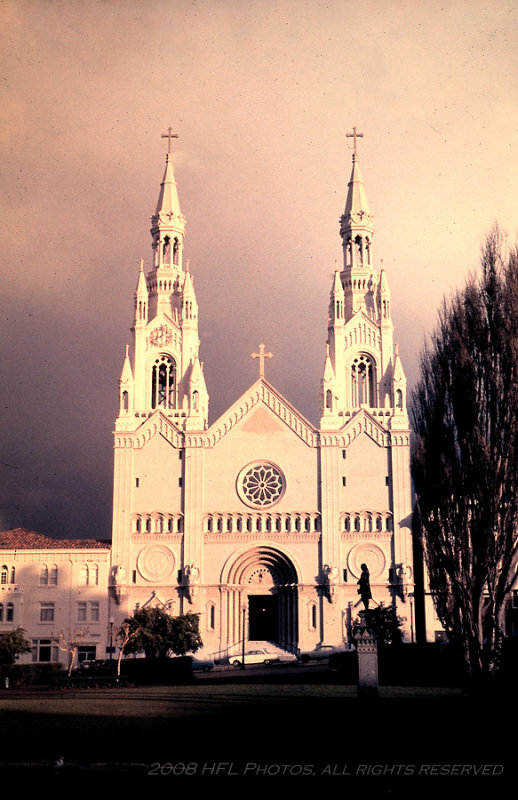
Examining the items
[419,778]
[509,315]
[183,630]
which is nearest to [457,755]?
[419,778]

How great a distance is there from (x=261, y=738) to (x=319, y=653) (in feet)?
166

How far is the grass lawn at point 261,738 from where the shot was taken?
17406mm

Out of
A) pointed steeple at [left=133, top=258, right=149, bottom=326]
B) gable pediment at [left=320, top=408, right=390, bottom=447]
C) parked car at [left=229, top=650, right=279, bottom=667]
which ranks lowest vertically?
parked car at [left=229, top=650, right=279, bottom=667]

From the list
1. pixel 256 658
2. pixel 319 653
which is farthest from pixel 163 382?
pixel 319 653

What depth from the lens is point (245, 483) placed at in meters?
77.1

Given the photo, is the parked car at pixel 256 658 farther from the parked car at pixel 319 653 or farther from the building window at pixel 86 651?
the building window at pixel 86 651

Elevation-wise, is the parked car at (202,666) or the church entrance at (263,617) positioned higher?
the church entrance at (263,617)

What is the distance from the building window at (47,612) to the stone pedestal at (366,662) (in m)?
46.6

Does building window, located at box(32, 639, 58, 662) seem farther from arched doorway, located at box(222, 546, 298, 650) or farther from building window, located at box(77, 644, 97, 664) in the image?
arched doorway, located at box(222, 546, 298, 650)

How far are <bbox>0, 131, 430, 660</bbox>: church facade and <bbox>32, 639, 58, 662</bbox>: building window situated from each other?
612mm

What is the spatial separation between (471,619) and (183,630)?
121 feet

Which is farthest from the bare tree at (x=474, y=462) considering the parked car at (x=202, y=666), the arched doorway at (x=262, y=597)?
the arched doorway at (x=262, y=597)

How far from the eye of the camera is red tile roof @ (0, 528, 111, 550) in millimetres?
75750

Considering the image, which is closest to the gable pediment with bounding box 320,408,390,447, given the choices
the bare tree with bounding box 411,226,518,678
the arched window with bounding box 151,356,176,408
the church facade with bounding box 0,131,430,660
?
the church facade with bounding box 0,131,430,660
